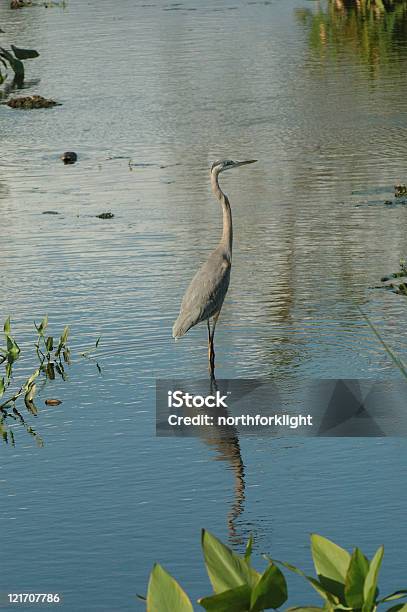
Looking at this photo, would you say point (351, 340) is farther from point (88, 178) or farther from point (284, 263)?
point (88, 178)

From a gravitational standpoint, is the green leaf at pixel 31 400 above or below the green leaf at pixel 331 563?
below

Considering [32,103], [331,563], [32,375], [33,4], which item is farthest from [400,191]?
[33,4]

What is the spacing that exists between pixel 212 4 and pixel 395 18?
9.22 meters

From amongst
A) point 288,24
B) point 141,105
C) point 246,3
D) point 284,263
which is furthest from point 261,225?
point 246,3

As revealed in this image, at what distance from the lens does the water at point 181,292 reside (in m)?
7.82

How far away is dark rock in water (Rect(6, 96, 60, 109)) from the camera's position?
88.9ft

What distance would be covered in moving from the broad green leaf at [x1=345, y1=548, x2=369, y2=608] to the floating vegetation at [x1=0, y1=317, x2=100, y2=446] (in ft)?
20.7

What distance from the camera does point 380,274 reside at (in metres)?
13.5

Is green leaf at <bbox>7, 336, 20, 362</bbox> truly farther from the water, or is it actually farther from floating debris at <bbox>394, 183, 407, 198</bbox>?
floating debris at <bbox>394, 183, 407, 198</bbox>

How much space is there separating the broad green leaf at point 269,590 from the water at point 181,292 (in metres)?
3.65

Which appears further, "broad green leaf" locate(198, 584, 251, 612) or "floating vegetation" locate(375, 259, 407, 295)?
"floating vegetation" locate(375, 259, 407, 295)

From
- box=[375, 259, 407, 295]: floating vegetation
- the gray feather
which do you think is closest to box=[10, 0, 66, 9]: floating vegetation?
box=[375, 259, 407, 295]: floating vegetation

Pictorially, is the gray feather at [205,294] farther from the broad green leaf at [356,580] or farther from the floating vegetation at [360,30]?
the floating vegetation at [360,30]

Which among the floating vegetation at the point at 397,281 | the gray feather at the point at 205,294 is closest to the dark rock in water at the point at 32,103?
the floating vegetation at the point at 397,281
